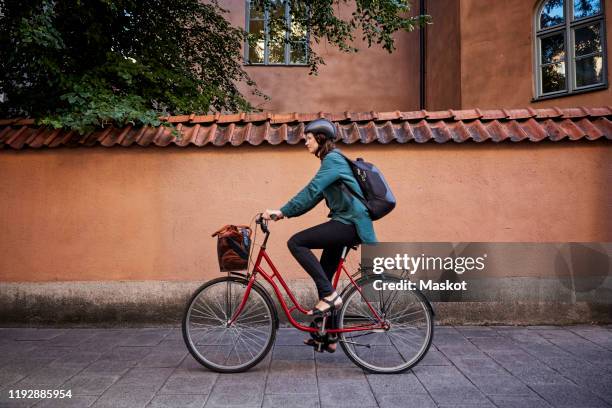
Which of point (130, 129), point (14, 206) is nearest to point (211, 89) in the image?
point (130, 129)

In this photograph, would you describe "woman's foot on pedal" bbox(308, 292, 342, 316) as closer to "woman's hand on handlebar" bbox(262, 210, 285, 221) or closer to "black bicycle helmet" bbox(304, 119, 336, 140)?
"woman's hand on handlebar" bbox(262, 210, 285, 221)

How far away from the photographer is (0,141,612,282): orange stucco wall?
591 centimetres

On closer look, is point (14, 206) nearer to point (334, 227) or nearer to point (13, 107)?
point (13, 107)

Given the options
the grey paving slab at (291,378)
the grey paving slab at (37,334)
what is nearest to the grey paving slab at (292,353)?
the grey paving slab at (291,378)

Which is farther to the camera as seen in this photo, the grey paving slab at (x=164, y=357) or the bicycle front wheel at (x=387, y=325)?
the grey paving slab at (x=164, y=357)

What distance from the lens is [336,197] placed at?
407 centimetres

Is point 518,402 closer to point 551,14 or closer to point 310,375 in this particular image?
point 310,375

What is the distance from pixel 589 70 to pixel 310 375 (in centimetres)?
918

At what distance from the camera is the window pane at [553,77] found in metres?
10.5

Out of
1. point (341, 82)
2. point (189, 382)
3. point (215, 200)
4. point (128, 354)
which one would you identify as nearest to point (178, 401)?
point (189, 382)

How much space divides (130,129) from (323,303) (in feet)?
11.1

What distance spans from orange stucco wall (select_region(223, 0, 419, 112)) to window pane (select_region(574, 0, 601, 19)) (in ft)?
13.5

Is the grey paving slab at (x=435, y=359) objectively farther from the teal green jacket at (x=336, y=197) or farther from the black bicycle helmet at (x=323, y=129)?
the black bicycle helmet at (x=323, y=129)

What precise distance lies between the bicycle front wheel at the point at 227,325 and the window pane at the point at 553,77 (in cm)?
900
